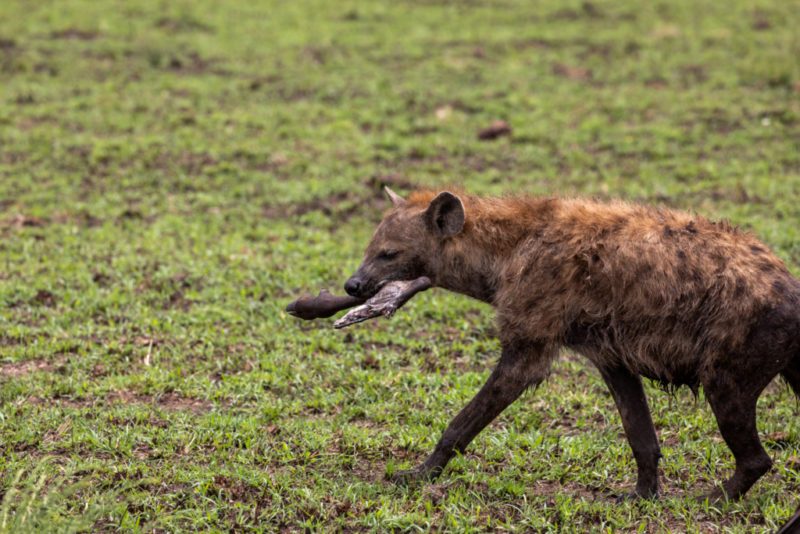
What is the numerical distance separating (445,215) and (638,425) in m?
1.35

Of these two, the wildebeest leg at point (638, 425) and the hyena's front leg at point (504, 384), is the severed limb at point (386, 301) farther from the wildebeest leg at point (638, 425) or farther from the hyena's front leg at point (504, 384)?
the wildebeest leg at point (638, 425)

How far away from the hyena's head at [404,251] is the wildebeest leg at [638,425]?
39.5 inches

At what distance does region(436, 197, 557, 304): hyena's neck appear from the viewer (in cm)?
439

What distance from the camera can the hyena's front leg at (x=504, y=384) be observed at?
4.11 meters

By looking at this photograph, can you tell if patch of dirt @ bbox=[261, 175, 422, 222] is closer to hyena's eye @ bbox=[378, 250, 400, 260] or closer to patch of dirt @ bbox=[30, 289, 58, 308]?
patch of dirt @ bbox=[30, 289, 58, 308]

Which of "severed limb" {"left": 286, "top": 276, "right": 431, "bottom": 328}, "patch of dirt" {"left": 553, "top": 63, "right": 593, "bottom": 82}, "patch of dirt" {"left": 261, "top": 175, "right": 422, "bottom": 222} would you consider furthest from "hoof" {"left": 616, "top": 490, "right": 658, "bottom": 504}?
"patch of dirt" {"left": 553, "top": 63, "right": 593, "bottom": 82}

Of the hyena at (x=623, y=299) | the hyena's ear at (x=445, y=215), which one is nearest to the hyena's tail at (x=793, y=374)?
the hyena at (x=623, y=299)

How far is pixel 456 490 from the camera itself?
13.8 ft

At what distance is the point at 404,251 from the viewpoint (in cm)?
458

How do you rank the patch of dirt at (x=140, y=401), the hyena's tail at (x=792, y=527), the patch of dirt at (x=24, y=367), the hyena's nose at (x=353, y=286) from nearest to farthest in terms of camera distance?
1. the hyena's tail at (x=792, y=527)
2. the hyena's nose at (x=353, y=286)
3. the patch of dirt at (x=140, y=401)
4. the patch of dirt at (x=24, y=367)

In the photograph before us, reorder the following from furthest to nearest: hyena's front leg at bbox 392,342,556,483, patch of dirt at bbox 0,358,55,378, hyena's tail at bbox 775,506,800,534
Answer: patch of dirt at bbox 0,358,55,378
hyena's front leg at bbox 392,342,556,483
hyena's tail at bbox 775,506,800,534

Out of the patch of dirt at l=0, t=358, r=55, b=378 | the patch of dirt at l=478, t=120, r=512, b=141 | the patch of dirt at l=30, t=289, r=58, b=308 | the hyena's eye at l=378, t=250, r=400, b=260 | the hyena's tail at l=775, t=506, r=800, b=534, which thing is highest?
the hyena's eye at l=378, t=250, r=400, b=260

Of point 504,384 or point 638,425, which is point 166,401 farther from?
point 638,425

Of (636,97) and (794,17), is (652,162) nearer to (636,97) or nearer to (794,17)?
(636,97)
